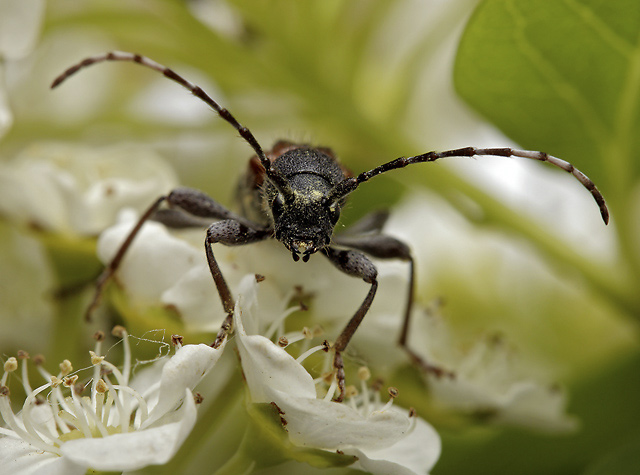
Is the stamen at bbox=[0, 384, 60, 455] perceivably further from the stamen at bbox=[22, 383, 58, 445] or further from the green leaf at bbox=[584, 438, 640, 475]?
the green leaf at bbox=[584, 438, 640, 475]

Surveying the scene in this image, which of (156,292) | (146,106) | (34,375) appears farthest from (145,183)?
(146,106)

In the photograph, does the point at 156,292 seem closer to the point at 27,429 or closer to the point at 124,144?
the point at 27,429

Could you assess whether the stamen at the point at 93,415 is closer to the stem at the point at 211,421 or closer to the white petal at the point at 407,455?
the stem at the point at 211,421

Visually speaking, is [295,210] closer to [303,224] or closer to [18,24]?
[303,224]

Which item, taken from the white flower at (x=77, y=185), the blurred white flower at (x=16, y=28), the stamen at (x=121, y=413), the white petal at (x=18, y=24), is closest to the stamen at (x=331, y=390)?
the stamen at (x=121, y=413)

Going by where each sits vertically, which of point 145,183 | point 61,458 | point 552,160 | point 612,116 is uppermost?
point 612,116

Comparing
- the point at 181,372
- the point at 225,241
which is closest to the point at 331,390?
the point at 181,372

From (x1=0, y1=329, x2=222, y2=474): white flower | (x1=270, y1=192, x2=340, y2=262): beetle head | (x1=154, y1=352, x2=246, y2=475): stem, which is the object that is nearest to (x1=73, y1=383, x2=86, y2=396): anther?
(x1=0, y1=329, x2=222, y2=474): white flower
